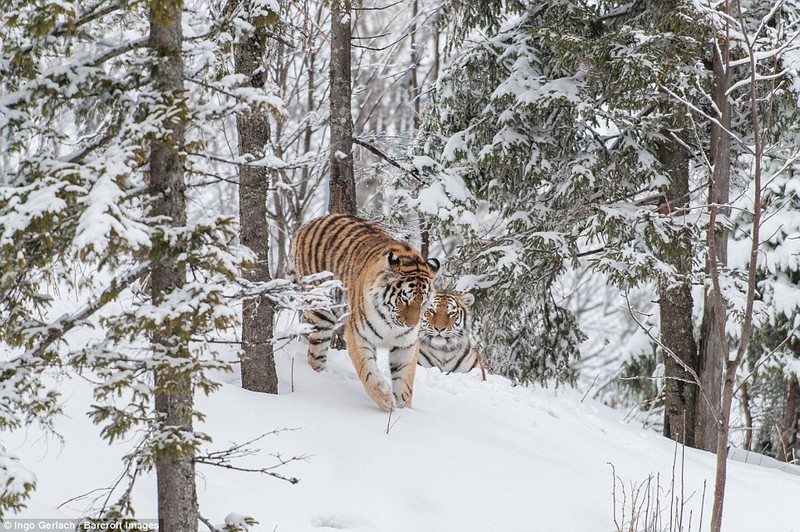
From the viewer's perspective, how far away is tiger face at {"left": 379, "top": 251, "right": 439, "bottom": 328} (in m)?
6.33

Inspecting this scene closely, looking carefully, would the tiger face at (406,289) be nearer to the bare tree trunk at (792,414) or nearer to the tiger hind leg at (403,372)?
the tiger hind leg at (403,372)

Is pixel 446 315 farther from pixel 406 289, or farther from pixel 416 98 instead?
pixel 416 98

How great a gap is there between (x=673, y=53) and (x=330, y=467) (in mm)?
4616

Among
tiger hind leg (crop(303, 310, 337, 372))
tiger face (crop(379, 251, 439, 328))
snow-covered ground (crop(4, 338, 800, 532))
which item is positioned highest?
tiger face (crop(379, 251, 439, 328))

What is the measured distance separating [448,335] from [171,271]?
5.68 metres

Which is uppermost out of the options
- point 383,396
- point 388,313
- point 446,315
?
point 388,313

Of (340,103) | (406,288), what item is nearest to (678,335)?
(406,288)

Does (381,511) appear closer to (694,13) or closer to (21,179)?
(21,179)

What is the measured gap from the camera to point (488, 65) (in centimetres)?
838

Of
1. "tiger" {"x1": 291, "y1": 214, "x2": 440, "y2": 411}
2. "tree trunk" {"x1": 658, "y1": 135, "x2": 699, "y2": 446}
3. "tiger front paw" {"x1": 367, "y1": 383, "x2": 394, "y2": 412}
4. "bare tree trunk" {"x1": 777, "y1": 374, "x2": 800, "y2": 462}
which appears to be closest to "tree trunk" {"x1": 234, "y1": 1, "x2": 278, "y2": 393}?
"tiger" {"x1": 291, "y1": 214, "x2": 440, "y2": 411}

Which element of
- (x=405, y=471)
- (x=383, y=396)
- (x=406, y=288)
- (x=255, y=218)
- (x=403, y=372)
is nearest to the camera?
(x=405, y=471)

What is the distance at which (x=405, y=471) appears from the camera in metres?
5.21

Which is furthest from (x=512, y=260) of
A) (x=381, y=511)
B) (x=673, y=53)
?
(x=381, y=511)

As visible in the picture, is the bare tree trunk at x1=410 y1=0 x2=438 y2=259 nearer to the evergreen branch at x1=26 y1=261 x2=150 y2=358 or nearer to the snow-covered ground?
the snow-covered ground
